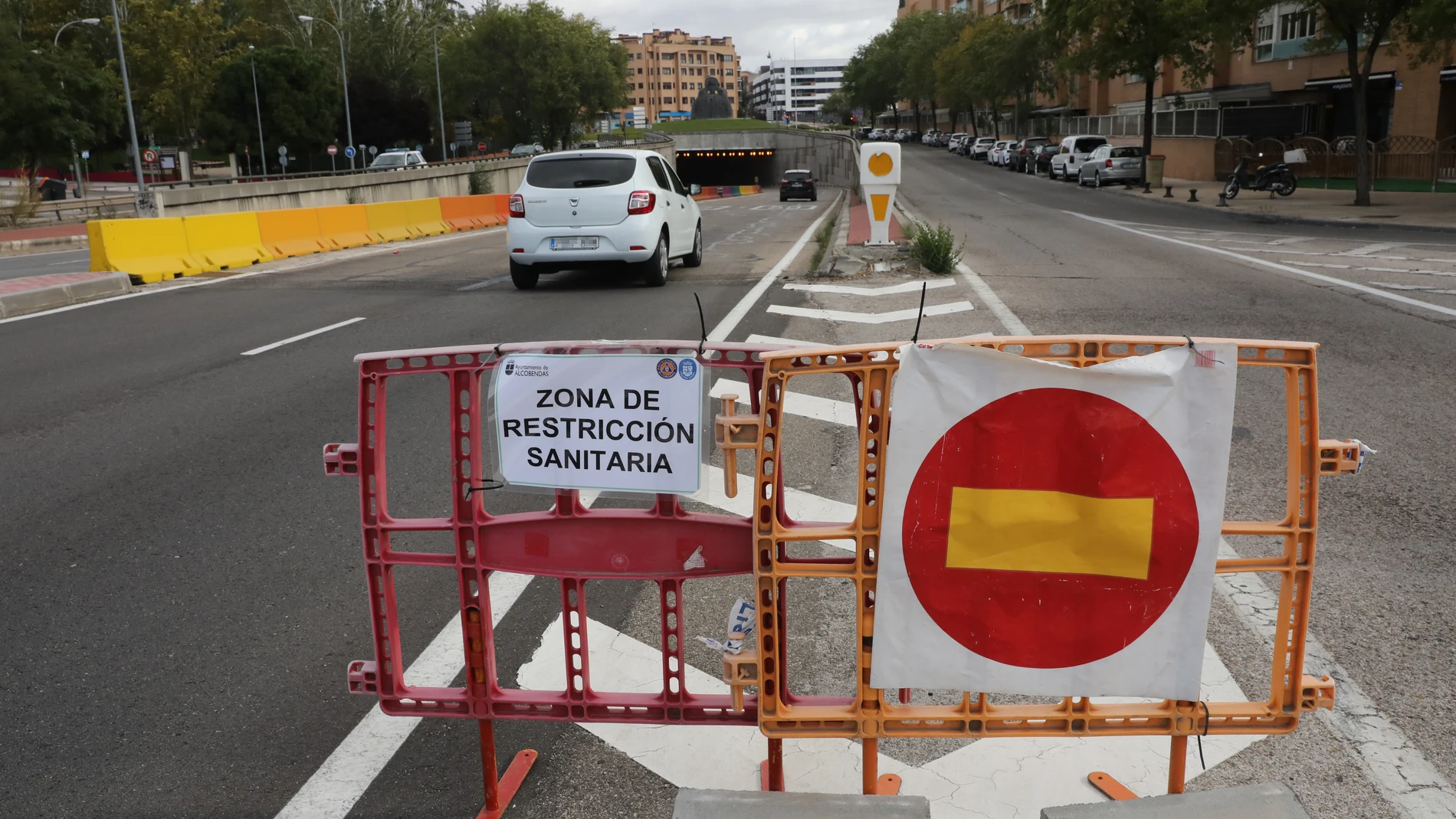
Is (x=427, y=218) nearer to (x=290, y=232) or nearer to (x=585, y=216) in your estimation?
(x=290, y=232)

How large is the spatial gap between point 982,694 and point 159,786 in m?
2.43

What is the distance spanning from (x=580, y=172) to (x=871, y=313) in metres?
4.80

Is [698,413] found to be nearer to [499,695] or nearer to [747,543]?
[747,543]

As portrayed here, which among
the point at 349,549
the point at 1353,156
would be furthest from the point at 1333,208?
the point at 349,549

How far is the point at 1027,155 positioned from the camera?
58688mm

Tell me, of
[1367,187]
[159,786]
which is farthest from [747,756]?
[1367,187]

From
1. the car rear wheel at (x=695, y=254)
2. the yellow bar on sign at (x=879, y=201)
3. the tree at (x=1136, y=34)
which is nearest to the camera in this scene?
the yellow bar on sign at (x=879, y=201)

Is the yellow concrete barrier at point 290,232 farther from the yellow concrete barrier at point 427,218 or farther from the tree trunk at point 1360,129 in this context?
the tree trunk at point 1360,129

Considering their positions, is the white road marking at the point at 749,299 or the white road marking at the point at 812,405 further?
the white road marking at the point at 749,299

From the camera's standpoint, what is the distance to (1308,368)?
3.10 m

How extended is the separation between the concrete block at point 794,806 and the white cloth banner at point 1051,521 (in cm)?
32

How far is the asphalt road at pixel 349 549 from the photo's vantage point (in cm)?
353

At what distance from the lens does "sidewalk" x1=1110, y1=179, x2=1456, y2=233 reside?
2386 centimetres

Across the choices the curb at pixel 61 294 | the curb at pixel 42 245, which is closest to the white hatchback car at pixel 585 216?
the curb at pixel 61 294
